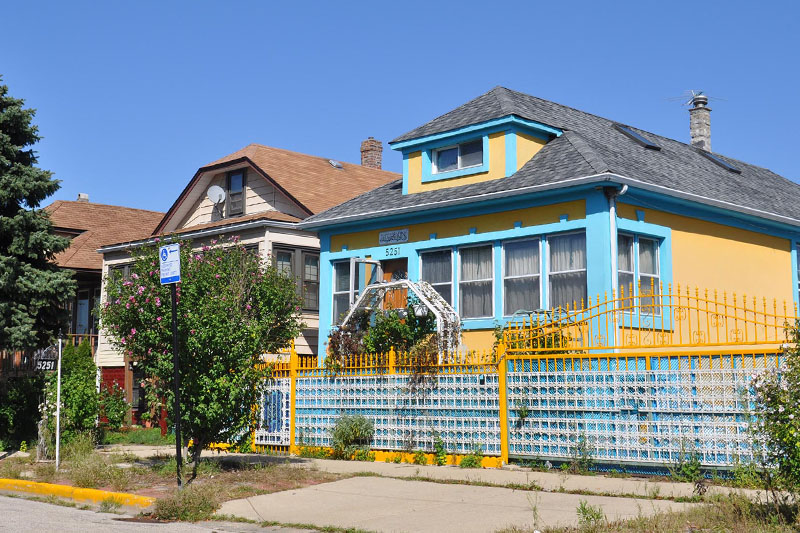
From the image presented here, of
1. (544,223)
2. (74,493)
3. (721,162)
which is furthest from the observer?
(721,162)

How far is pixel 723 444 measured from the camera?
450 inches

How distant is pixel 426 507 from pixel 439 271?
9.91 m

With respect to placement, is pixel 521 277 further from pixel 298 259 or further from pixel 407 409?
pixel 298 259

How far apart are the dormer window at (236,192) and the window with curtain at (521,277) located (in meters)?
11.7

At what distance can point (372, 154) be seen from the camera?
35094mm

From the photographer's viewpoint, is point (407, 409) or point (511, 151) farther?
point (511, 151)

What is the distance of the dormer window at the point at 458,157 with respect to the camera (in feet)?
67.3

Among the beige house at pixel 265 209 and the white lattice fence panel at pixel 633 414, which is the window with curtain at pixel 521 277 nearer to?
the white lattice fence panel at pixel 633 414

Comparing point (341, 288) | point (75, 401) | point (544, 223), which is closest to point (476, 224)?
point (544, 223)

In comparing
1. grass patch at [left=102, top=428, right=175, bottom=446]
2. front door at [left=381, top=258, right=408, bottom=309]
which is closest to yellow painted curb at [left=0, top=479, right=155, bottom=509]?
grass patch at [left=102, top=428, right=175, bottom=446]

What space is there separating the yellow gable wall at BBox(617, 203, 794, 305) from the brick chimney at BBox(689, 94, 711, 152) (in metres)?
6.53

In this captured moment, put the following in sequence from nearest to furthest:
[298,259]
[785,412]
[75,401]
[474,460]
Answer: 1. [785,412]
2. [474,460]
3. [75,401]
4. [298,259]

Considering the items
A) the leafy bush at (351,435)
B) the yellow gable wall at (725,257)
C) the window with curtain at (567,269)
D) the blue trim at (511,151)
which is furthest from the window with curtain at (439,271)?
the leafy bush at (351,435)

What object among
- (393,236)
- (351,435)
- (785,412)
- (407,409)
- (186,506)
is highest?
(393,236)
